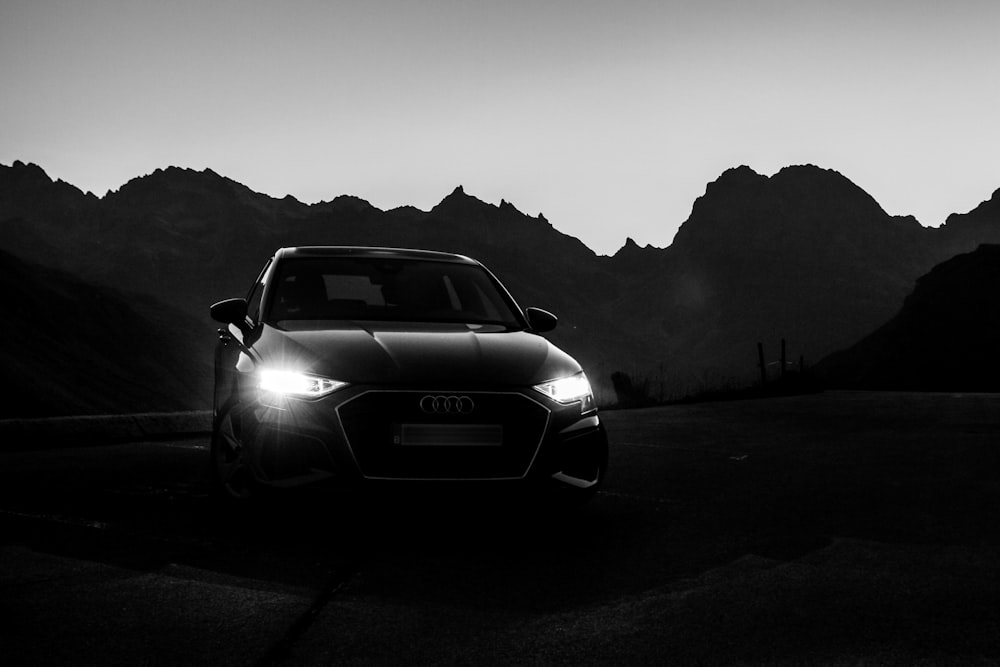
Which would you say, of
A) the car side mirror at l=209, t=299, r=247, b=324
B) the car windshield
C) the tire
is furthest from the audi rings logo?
the car side mirror at l=209, t=299, r=247, b=324

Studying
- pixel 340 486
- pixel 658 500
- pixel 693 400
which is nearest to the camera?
pixel 340 486

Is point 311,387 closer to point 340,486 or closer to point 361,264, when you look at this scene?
point 340,486

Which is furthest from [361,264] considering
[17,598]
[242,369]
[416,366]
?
[17,598]

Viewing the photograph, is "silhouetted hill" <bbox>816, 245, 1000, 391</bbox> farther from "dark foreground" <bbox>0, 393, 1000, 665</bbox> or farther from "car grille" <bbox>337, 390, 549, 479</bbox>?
"car grille" <bbox>337, 390, 549, 479</bbox>

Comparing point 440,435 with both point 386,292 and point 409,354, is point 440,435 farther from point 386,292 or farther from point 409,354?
point 386,292

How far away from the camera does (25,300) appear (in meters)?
113

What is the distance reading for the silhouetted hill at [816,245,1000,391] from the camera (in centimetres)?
10762

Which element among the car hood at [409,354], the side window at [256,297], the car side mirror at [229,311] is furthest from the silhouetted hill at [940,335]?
the car side mirror at [229,311]

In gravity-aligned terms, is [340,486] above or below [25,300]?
below

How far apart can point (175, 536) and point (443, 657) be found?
2.68 metres

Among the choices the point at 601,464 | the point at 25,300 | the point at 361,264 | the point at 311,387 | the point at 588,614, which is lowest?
the point at 588,614

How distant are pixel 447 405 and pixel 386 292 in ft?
7.08

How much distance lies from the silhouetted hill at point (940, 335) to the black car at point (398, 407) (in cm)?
10312

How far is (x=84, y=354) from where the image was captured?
110 m
